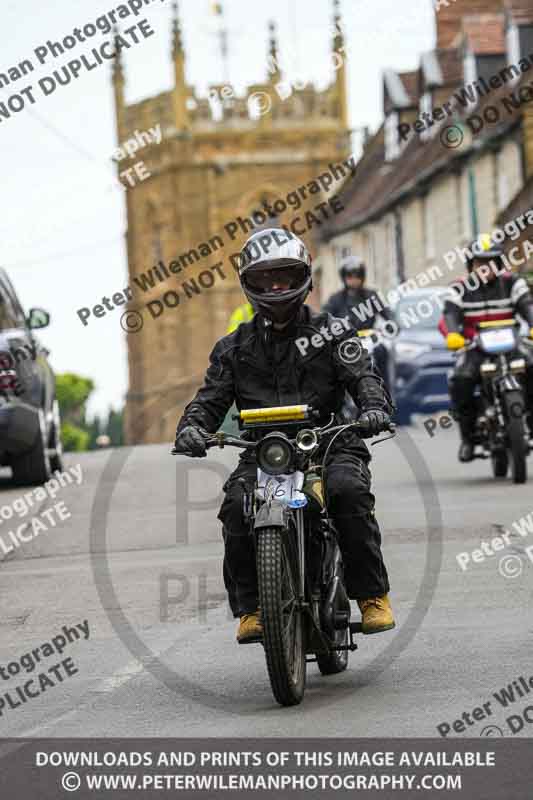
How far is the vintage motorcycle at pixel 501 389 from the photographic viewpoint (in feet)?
52.6

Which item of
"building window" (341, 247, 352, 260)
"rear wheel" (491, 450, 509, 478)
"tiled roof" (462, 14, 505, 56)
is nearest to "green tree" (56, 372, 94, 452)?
"building window" (341, 247, 352, 260)

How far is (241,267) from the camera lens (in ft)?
25.4

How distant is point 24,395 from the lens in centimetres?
1884

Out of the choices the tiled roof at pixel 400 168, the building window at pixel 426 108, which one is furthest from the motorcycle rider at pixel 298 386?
the building window at pixel 426 108

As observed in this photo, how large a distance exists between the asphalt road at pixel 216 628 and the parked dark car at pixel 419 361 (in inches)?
447

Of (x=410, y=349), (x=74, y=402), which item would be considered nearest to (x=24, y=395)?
(x=410, y=349)

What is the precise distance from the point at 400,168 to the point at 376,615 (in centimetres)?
5529

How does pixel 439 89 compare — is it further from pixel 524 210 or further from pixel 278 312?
pixel 278 312

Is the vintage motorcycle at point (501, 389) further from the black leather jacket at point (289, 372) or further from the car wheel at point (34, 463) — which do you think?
the black leather jacket at point (289, 372)

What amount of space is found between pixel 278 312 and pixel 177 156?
9335 centimetres

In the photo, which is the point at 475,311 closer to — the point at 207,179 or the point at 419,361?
the point at 419,361

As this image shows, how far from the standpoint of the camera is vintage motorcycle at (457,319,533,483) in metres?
16.0

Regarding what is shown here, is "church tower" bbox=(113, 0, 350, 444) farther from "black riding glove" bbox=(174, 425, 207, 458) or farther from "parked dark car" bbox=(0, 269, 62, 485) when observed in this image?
"black riding glove" bbox=(174, 425, 207, 458)
